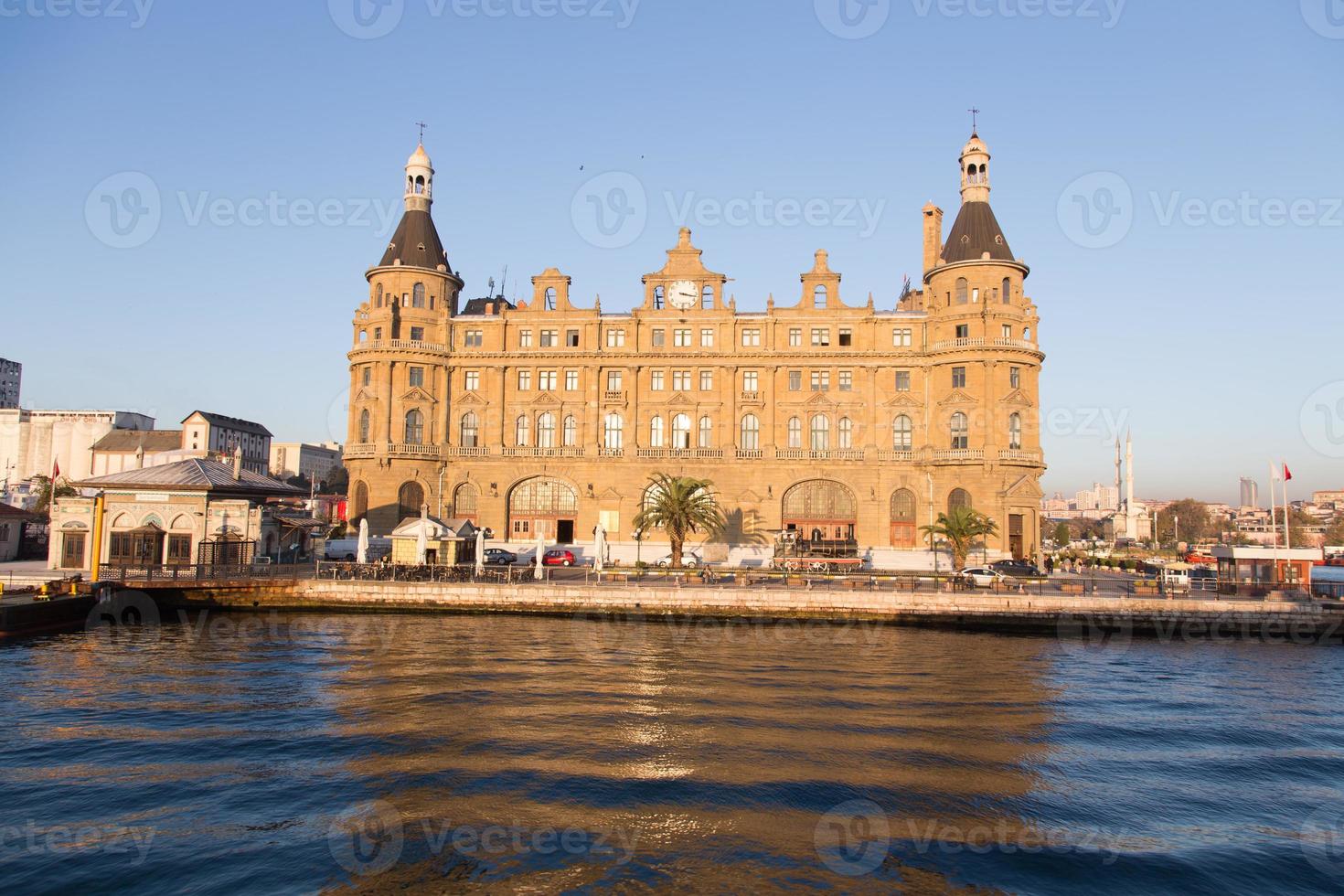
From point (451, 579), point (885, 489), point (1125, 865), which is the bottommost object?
point (1125, 865)

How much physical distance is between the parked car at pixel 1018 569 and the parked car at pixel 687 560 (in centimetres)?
2162

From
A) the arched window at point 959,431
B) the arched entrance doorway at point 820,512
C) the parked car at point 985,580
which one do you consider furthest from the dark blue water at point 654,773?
the arched window at point 959,431

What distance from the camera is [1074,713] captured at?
29.5 m

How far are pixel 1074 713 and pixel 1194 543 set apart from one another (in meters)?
170

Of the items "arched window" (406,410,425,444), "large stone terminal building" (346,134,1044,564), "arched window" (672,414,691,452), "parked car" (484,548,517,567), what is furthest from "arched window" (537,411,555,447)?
"parked car" (484,548,517,567)

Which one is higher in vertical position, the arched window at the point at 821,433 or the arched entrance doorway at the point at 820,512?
the arched window at the point at 821,433

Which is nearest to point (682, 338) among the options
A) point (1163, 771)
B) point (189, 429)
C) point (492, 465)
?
point (492, 465)

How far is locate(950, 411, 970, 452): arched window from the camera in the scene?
69.6m

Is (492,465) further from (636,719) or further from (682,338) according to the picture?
(636,719)

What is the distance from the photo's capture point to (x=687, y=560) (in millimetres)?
64875

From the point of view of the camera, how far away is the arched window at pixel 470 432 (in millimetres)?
75812

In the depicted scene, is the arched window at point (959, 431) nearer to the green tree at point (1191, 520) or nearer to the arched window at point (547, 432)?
the arched window at point (547, 432)

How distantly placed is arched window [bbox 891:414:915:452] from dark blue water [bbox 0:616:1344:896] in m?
35.3

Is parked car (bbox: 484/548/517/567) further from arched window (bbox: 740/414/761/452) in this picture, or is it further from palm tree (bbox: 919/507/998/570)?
palm tree (bbox: 919/507/998/570)
